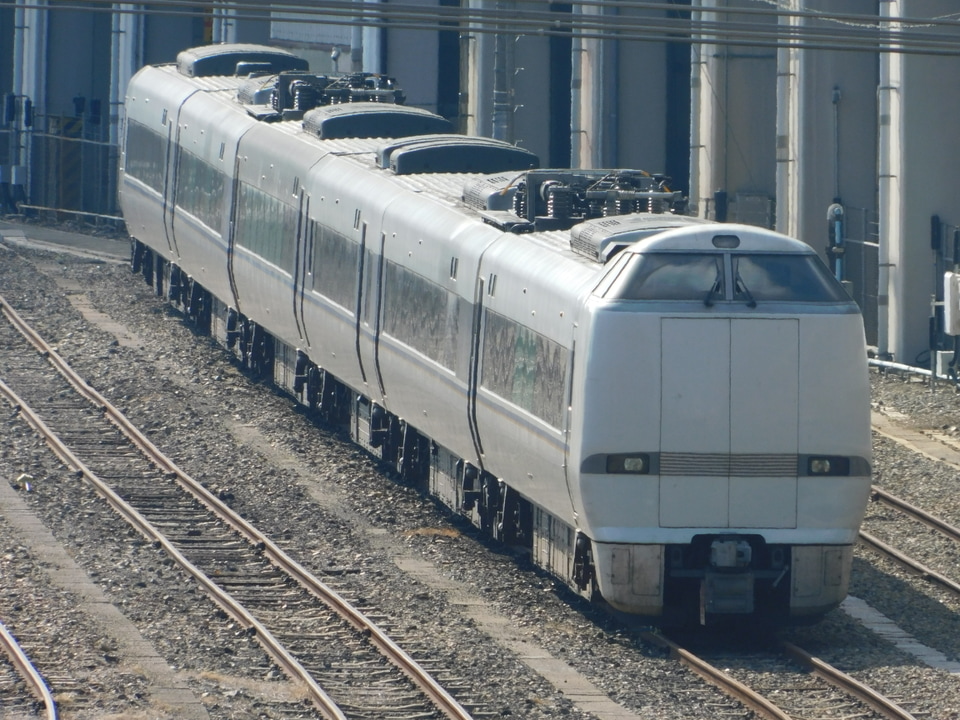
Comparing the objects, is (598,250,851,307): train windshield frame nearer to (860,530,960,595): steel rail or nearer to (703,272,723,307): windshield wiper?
(703,272,723,307): windshield wiper

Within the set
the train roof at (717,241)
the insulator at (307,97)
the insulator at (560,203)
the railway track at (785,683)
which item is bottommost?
the railway track at (785,683)

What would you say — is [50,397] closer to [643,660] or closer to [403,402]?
[403,402]

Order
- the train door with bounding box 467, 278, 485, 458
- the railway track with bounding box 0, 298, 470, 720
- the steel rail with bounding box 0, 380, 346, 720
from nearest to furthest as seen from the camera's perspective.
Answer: the steel rail with bounding box 0, 380, 346, 720 → the railway track with bounding box 0, 298, 470, 720 → the train door with bounding box 467, 278, 485, 458

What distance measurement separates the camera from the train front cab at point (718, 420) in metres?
11.7

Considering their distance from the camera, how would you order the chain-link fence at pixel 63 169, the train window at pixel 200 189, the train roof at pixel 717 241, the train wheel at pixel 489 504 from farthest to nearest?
the chain-link fence at pixel 63 169 < the train window at pixel 200 189 < the train wheel at pixel 489 504 < the train roof at pixel 717 241

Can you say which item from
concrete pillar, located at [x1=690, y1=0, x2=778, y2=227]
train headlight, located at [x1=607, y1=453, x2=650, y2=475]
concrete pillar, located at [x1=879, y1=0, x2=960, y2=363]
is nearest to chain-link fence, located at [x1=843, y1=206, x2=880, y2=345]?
concrete pillar, located at [x1=879, y1=0, x2=960, y2=363]


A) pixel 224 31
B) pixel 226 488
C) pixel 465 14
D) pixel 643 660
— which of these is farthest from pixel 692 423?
pixel 224 31

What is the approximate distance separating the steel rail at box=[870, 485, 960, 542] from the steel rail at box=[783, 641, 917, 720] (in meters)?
4.06

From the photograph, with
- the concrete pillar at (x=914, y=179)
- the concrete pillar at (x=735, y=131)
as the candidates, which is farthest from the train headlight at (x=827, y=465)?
the concrete pillar at (x=735, y=131)

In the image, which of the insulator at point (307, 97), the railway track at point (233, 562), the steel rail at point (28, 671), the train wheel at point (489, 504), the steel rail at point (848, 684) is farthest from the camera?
the insulator at point (307, 97)

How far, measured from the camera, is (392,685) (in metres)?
11.3

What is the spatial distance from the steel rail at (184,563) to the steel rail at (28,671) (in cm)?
152

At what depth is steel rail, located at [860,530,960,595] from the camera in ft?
46.1

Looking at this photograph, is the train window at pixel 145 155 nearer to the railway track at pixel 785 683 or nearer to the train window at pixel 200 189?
the train window at pixel 200 189
